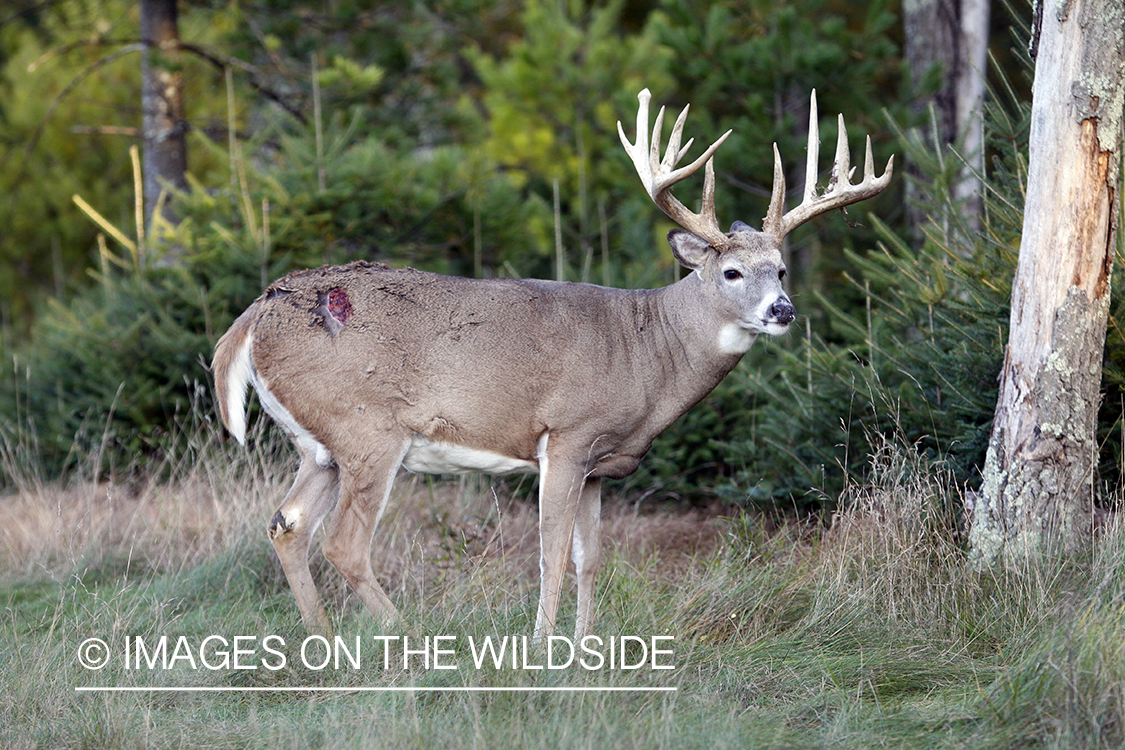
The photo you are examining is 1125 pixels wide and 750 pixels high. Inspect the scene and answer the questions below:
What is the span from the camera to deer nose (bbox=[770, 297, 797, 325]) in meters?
4.56

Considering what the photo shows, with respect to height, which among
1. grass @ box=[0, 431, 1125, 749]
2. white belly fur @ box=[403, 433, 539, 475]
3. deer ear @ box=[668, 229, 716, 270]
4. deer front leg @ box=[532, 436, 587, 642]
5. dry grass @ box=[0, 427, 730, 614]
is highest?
deer ear @ box=[668, 229, 716, 270]

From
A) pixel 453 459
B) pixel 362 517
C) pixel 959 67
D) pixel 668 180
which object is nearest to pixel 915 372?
pixel 668 180

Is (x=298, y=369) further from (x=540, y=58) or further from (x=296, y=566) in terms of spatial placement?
(x=540, y=58)

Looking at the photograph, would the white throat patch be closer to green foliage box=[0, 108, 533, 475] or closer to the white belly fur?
the white belly fur

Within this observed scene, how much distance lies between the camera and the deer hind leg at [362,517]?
15.4 ft

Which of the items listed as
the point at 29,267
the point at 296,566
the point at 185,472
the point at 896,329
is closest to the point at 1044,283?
the point at 896,329

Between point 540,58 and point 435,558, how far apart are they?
268 inches

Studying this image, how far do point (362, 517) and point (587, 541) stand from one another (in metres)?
1.01

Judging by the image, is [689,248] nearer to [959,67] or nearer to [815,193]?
[815,193]

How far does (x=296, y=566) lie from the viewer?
16.1 ft

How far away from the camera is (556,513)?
15.5ft

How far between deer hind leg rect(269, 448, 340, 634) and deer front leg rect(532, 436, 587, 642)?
958mm

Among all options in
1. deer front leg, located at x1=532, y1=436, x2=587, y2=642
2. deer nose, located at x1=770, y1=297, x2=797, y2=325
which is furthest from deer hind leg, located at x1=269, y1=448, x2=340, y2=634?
deer nose, located at x1=770, y1=297, x2=797, y2=325

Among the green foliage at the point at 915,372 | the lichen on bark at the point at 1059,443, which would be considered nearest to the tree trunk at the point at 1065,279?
the lichen on bark at the point at 1059,443
